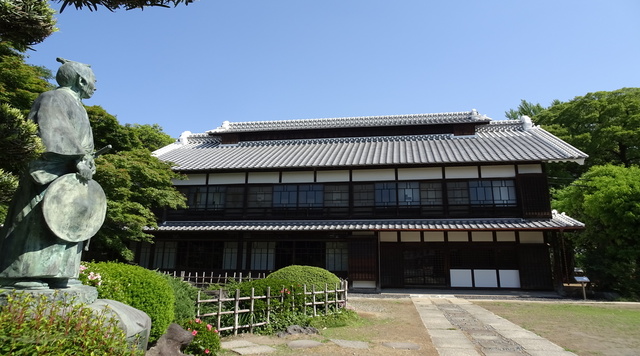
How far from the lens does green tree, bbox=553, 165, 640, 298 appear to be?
581 inches

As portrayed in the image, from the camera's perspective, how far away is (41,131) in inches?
169

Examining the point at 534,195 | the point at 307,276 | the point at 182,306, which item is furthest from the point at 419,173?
the point at 182,306

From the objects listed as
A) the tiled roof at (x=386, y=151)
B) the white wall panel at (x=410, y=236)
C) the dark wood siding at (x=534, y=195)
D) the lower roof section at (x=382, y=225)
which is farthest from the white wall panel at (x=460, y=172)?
the white wall panel at (x=410, y=236)

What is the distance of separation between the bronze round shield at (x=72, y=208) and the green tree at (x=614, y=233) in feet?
60.8

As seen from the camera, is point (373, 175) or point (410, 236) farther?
point (373, 175)

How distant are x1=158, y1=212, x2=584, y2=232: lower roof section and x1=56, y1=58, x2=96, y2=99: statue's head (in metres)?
13.2

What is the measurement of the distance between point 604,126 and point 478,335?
1085 inches

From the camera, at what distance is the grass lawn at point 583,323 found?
6.96 metres

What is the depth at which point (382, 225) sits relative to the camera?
17062mm

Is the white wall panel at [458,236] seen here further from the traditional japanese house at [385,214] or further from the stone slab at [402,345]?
the stone slab at [402,345]

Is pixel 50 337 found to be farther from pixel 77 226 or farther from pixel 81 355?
pixel 77 226

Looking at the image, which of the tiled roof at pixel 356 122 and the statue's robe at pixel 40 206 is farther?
the tiled roof at pixel 356 122

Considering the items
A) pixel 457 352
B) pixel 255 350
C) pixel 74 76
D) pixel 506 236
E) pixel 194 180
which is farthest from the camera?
pixel 194 180

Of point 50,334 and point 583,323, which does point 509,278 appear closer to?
point 583,323
